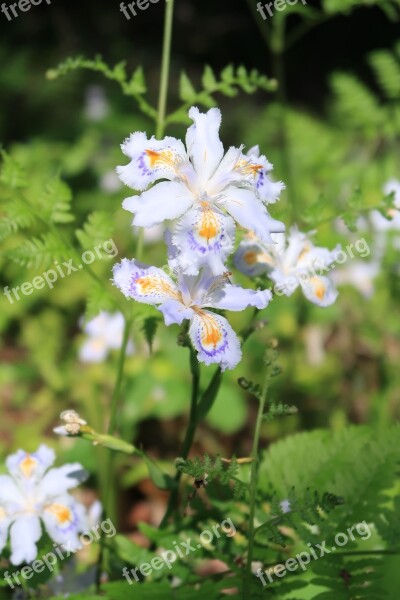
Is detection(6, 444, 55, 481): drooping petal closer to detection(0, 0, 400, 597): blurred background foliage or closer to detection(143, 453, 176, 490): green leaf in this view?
detection(143, 453, 176, 490): green leaf

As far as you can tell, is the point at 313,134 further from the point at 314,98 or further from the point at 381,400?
the point at 314,98

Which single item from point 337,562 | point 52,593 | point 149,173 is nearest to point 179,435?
point 52,593

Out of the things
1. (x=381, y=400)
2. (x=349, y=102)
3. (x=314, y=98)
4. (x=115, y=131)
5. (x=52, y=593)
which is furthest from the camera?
(x=314, y=98)

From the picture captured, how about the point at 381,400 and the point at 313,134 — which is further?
the point at 313,134

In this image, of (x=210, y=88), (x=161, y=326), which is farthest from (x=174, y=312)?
(x=161, y=326)

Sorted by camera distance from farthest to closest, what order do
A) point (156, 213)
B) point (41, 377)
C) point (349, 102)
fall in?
1. point (41, 377)
2. point (349, 102)
3. point (156, 213)

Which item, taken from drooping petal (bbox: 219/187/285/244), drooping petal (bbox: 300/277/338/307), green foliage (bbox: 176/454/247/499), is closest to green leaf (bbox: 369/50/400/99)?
drooping petal (bbox: 300/277/338/307)
